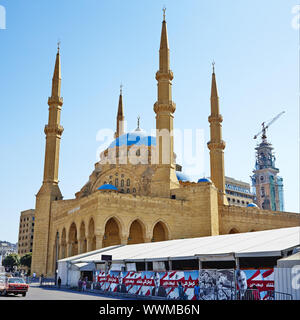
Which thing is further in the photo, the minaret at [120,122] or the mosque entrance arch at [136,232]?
the minaret at [120,122]

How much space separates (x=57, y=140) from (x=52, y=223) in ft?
27.2

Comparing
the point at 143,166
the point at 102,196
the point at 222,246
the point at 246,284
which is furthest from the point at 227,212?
the point at 246,284

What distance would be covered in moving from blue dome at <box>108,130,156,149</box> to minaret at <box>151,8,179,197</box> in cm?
991

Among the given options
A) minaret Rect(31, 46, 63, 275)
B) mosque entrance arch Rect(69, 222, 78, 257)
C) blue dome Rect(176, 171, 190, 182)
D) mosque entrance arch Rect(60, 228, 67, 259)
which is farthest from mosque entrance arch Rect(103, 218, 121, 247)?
blue dome Rect(176, 171, 190, 182)

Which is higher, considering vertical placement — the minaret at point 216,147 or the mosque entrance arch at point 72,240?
the minaret at point 216,147

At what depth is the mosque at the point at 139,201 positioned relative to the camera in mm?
31031

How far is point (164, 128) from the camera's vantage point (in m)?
34.8

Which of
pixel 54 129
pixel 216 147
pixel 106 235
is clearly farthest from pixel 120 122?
pixel 106 235

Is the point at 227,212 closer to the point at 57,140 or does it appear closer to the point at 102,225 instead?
the point at 102,225

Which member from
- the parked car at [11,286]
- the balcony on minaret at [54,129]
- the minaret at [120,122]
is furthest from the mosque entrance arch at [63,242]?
the parked car at [11,286]

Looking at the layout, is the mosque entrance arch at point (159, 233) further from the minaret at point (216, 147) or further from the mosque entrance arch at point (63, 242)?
the mosque entrance arch at point (63, 242)

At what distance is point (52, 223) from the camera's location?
39.3 m

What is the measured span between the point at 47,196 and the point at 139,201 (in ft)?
40.4

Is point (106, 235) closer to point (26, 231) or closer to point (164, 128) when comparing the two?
point (164, 128)
